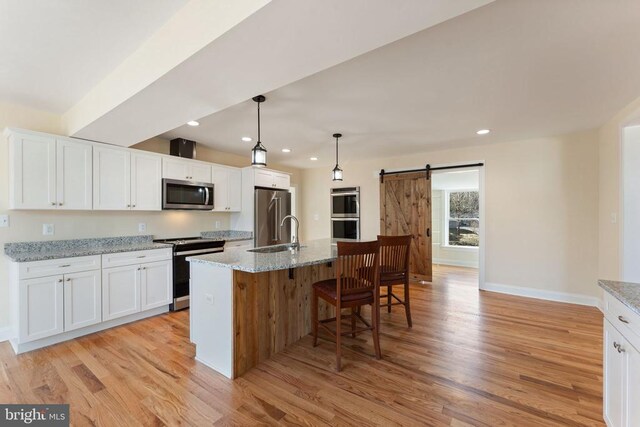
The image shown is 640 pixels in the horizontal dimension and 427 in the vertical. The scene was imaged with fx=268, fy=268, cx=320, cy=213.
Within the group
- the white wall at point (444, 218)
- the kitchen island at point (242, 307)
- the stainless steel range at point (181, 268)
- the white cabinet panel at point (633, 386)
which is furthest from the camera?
the white wall at point (444, 218)

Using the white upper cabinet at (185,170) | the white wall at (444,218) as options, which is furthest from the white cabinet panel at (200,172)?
the white wall at (444,218)

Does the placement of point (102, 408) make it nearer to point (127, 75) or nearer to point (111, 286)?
point (111, 286)

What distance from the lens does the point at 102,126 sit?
104 inches

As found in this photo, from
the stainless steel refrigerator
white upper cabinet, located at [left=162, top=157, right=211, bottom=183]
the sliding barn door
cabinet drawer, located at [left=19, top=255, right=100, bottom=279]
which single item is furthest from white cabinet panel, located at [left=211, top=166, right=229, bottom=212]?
the sliding barn door

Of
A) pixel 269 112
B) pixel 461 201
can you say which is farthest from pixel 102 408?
pixel 461 201

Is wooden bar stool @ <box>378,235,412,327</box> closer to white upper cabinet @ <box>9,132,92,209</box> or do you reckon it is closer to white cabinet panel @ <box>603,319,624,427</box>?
white cabinet panel @ <box>603,319,624,427</box>

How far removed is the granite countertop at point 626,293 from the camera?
121cm

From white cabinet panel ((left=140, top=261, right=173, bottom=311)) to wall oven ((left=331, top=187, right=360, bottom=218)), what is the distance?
362 cm

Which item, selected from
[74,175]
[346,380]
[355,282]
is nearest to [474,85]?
[355,282]

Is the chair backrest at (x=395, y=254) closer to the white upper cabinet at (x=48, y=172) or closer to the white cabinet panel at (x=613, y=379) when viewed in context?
the white cabinet panel at (x=613, y=379)

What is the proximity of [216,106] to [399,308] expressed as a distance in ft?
10.6

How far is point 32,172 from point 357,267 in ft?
11.0

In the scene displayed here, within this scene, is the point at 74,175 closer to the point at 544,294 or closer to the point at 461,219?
the point at 544,294

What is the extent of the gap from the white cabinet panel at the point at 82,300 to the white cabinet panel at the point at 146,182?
0.97 meters
